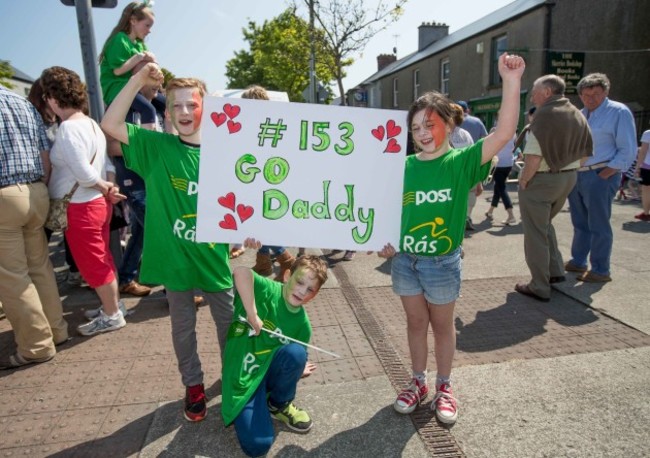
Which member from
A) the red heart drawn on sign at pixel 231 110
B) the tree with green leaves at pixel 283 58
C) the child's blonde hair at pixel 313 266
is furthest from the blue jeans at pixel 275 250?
the tree with green leaves at pixel 283 58

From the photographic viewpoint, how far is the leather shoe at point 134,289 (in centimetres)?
442

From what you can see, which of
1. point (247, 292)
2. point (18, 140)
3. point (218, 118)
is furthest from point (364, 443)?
point (18, 140)

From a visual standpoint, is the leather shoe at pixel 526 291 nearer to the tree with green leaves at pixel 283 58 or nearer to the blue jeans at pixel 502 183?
the blue jeans at pixel 502 183

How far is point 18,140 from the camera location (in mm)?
2963

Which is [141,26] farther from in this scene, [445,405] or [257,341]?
[445,405]

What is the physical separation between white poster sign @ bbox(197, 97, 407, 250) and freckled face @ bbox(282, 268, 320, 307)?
0.20 m

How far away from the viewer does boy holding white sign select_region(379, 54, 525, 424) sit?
2258mm

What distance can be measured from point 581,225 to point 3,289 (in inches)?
210

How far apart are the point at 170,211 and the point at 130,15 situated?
8.53 ft

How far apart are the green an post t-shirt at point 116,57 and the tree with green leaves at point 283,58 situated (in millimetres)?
12229

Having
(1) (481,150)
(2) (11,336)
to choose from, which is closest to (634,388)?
(1) (481,150)

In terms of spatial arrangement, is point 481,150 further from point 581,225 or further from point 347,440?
point 581,225

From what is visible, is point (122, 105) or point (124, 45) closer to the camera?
point (122, 105)

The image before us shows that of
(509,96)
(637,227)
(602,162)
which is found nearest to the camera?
(509,96)
